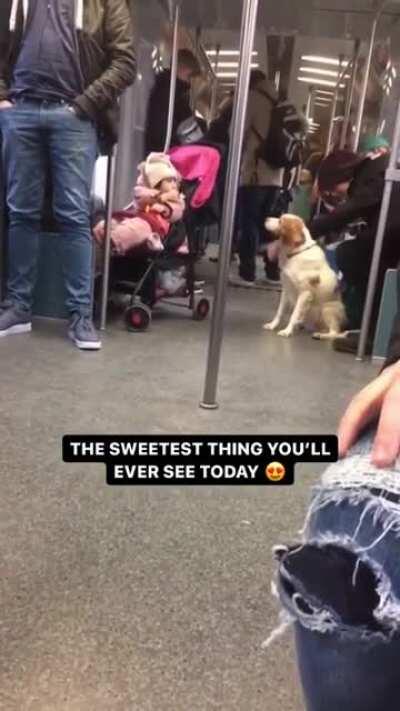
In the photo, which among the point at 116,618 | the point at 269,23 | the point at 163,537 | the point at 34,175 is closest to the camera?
the point at 116,618

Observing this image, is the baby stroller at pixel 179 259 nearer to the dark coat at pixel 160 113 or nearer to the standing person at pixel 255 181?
the standing person at pixel 255 181

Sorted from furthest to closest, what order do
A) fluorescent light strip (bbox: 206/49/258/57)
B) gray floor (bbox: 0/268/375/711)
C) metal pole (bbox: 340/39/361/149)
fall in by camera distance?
fluorescent light strip (bbox: 206/49/258/57) < metal pole (bbox: 340/39/361/149) < gray floor (bbox: 0/268/375/711)

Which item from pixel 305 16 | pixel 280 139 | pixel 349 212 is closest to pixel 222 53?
pixel 305 16

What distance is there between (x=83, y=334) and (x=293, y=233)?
96cm

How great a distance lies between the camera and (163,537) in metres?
1.01

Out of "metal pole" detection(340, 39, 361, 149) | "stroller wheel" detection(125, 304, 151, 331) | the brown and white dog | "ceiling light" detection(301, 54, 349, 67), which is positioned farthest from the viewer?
"ceiling light" detection(301, 54, 349, 67)

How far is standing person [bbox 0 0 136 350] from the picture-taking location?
1979 millimetres

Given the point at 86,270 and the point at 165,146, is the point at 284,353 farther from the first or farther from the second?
the point at 165,146

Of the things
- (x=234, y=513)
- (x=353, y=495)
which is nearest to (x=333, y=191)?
(x=234, y=513)

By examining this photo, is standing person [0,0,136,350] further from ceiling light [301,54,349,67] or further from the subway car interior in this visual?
ceiling light [301,54,349,67]

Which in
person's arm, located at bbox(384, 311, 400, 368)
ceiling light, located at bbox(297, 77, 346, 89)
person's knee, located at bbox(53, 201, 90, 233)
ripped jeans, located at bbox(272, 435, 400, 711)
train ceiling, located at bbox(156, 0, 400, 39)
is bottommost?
person's knee, located at bbox(53, 201, 90, 233)

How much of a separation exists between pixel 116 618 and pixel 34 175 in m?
1.57

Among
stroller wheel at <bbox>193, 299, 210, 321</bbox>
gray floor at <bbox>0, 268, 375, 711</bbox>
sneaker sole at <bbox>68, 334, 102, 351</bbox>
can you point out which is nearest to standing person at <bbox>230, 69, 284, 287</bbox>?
stroller wheel at <bbox>193, 299, 210, 321</bbox>

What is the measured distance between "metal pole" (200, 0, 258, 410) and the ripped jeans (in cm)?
111
